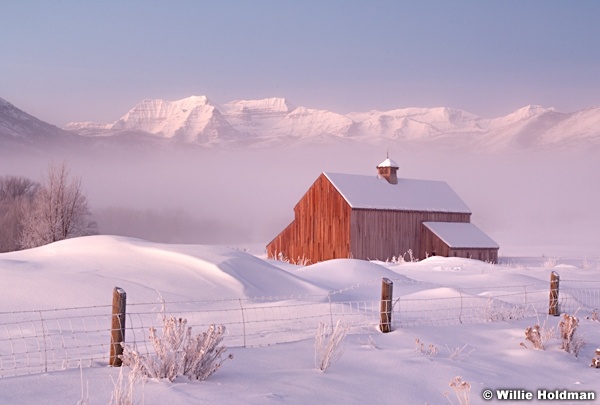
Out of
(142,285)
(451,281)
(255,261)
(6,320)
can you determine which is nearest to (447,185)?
(451,281)

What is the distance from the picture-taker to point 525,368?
11289mm

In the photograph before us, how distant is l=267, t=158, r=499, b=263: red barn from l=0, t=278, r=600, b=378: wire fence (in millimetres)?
19864

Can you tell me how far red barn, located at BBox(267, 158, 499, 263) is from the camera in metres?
40.4

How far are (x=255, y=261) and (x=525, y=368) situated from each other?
11.1 meters

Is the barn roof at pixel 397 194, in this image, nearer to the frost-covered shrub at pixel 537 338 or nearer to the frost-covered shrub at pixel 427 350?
the frost-covered shrub at pixel 537 338

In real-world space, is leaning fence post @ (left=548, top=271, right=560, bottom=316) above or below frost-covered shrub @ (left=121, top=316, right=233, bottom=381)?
above

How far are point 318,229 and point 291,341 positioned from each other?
30029 millimetres

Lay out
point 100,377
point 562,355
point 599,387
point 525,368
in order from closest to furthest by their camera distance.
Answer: point 100,377 < point 599,387 < point 525,368 < point 562,355

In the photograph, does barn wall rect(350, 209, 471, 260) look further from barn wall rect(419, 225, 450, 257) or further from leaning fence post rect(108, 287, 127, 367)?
leaning fence post rect(108, 287, 127, 367)

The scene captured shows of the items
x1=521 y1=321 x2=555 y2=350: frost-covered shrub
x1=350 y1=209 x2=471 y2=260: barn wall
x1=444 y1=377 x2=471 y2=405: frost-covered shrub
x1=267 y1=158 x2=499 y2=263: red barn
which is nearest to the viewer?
x1=444 y1=377 x2=471 y2=405: frost-covered shrub

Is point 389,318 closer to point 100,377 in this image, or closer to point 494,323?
point 494,323

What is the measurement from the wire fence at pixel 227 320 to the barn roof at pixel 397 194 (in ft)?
67.8

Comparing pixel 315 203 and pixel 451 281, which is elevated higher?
pixel 315 203

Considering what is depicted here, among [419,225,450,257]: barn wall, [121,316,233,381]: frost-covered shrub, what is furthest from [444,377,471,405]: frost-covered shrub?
[419,225,450,257]: barn wall
